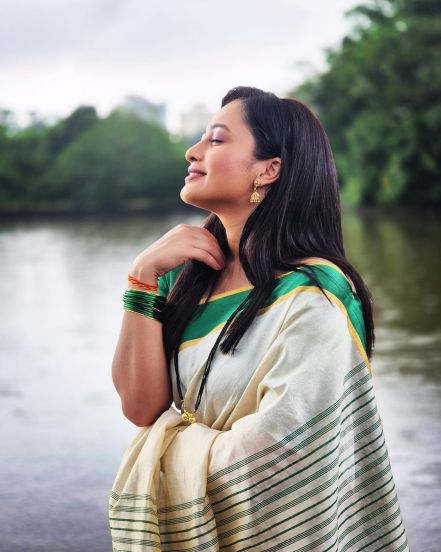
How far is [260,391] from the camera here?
182 cm

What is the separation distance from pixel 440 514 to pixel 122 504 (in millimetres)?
2077

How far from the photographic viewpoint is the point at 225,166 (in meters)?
2.01

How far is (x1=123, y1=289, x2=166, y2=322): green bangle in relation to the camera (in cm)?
204

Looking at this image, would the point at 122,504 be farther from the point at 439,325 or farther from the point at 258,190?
the point at 439,325

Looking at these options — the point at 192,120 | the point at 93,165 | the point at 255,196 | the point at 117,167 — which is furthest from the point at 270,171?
the point at 192,120

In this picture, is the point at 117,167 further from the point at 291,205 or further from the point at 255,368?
the point at 255,368

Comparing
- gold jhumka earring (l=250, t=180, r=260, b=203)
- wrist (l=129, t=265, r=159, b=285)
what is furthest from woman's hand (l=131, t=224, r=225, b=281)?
gold jhumka earring (l=250, t=180, r=260, b=203)

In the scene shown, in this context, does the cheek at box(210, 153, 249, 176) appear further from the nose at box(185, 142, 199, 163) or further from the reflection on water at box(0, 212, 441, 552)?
the reflection on water at box(0, 212, 441, 552)

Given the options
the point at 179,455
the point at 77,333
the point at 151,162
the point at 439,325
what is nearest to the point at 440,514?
the point at 179,455

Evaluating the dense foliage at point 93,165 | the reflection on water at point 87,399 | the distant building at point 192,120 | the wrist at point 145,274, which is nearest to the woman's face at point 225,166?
the wrist at point 145,274

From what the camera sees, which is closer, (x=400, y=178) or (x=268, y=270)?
(x=268, y=270)

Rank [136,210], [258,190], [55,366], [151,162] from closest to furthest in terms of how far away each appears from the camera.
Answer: [258,190], [55,366], [136,210], [151,162]

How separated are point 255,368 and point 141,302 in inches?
12.6

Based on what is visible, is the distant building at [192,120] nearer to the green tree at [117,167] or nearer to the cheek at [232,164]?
the green tree at [117,167]
